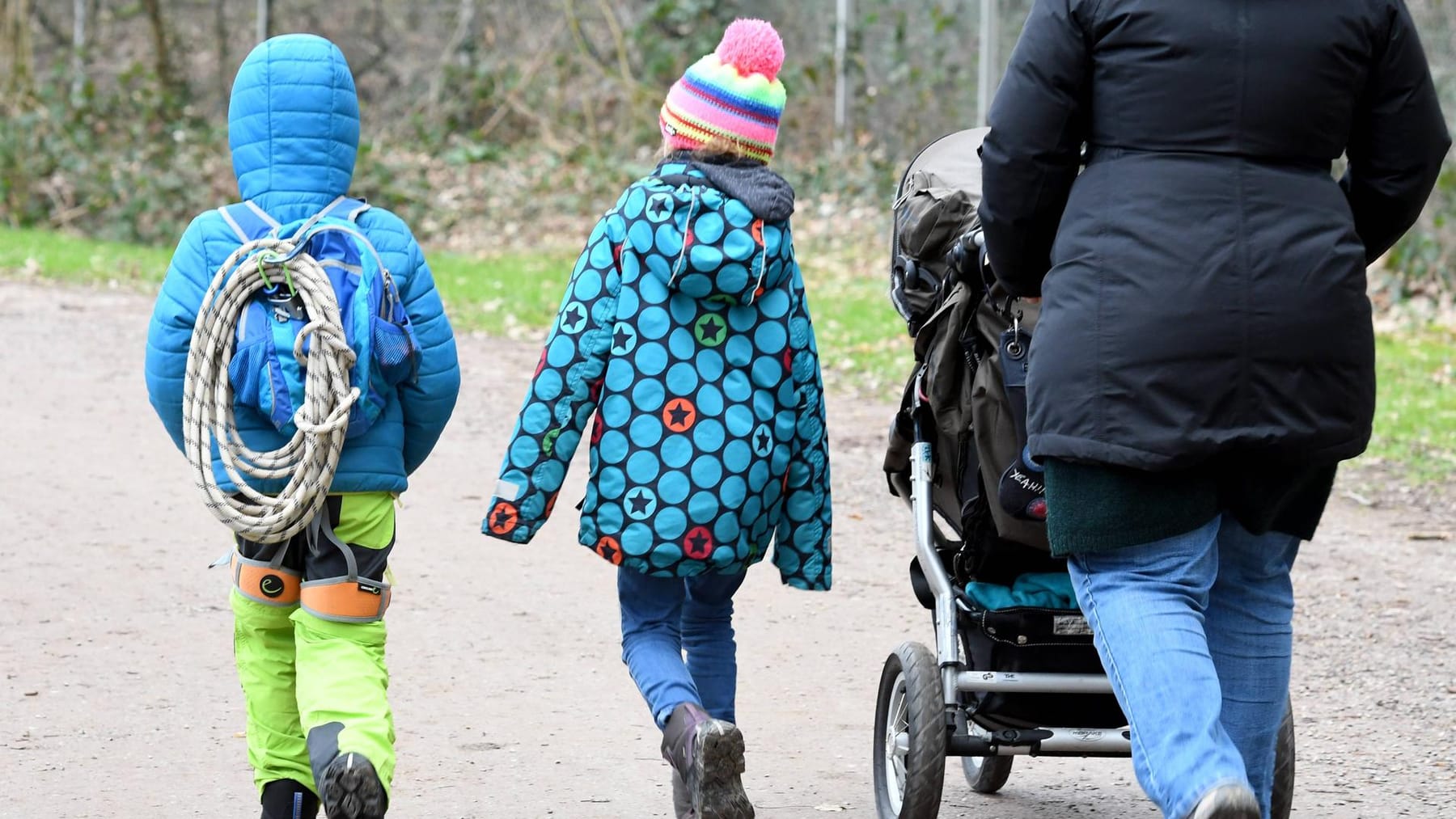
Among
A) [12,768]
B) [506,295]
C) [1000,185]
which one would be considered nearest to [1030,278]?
[1000,185]

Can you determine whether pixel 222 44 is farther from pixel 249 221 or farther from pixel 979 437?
pixel 979 437

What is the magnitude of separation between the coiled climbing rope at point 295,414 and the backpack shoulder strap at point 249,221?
0.11m

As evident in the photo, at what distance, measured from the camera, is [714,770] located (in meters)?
3.67

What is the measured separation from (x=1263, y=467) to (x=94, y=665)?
12.0 ft

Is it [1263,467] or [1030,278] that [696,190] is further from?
[1263,467]

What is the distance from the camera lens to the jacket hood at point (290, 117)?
372 cm

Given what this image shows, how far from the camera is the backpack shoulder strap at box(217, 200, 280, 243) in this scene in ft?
12.3

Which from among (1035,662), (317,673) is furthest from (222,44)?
(1035,662)

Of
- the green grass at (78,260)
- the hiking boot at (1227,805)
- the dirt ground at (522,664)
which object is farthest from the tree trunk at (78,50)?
the hiking boot at (1227,805)

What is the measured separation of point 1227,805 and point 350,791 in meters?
1.64

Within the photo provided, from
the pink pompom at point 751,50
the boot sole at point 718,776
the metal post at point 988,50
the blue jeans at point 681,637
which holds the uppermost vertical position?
the metal post at point 988,50

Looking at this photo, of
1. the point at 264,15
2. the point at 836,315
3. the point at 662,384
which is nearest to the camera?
the point at 662,384

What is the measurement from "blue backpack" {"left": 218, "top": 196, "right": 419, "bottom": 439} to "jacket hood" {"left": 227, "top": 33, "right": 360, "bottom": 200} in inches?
2.9

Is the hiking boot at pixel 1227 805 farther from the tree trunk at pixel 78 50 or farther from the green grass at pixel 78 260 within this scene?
the tree trunk at pixel 78 50
